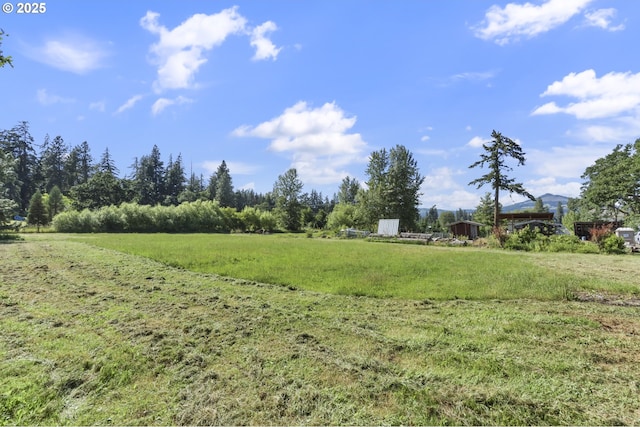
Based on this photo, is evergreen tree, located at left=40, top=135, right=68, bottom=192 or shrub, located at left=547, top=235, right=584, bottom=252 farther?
evergreen tree, located at left=40, top=135, right=68, bottom=192

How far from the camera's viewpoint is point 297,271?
11.4 meters

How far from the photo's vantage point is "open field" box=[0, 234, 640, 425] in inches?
125

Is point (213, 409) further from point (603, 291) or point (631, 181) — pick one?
point (631, 181)

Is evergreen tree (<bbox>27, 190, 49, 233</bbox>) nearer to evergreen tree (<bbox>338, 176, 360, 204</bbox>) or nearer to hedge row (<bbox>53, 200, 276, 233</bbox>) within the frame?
hedge row (<bbox>53, 200, 276, 233</bbox>)

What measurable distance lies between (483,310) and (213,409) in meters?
5.98

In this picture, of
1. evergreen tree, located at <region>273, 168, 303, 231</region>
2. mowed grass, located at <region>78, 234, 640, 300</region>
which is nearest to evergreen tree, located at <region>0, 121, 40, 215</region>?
evergreen tree, located at <region>273, 168, 303, 231</region>

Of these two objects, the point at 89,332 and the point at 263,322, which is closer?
the point at 89,332

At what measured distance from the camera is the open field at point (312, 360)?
318 cm

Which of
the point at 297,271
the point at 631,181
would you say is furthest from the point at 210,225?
the point at 631,181

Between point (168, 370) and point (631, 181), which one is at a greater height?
point (631, 181)

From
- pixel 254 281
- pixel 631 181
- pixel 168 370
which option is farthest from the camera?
pixel 631 181

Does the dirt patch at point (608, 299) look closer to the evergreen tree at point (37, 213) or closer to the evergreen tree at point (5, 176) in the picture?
the evergreen tree at point (5, 176)

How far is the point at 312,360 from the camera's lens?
4285 mm

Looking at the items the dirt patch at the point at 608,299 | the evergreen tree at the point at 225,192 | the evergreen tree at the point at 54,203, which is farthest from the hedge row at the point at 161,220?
the dirt patch at the point at 608,299
